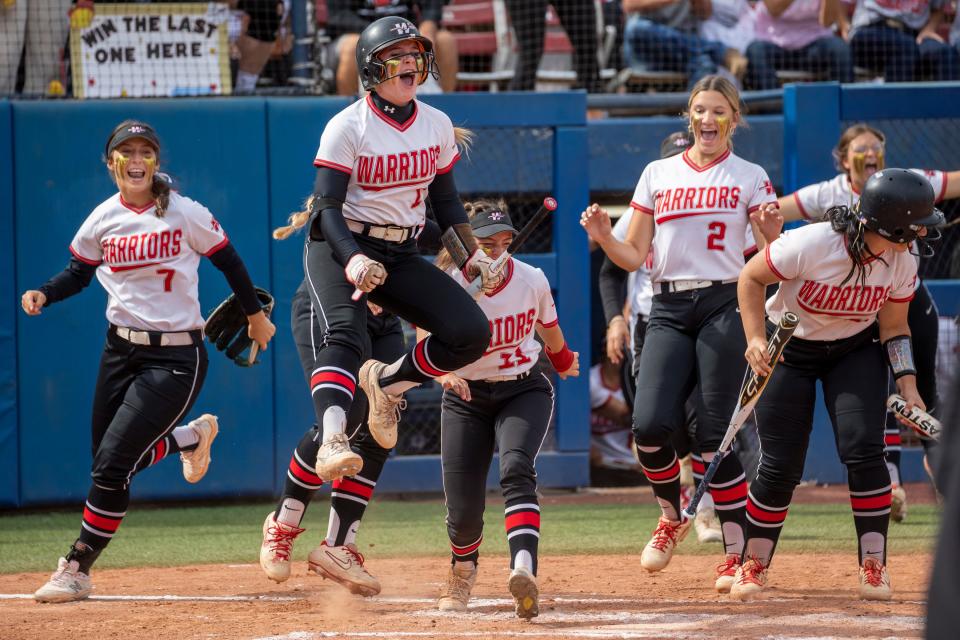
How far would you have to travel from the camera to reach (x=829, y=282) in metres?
5.06

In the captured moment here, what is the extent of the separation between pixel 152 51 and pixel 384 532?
163 inches

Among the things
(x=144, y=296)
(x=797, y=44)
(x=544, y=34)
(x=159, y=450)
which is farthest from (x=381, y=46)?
(x=797, y=44)

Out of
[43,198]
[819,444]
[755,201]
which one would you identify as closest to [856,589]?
[755,201]

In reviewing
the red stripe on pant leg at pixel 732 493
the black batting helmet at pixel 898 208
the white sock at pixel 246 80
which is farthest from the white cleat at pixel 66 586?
the white sock at pixel 246 80

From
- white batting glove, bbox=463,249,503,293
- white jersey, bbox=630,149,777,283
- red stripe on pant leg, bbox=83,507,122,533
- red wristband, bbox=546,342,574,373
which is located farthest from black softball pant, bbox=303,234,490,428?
red stripe on pant leg, bbox=83,507,122,533

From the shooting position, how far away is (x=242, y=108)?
29.2ft

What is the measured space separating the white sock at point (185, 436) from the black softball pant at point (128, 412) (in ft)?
1.23

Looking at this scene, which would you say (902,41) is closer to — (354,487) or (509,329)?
(509,329)

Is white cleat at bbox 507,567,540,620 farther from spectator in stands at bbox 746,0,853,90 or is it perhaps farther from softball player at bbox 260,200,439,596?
spectator in stands at bbox 746,0,853,90

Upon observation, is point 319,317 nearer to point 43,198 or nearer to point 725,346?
point 725,346

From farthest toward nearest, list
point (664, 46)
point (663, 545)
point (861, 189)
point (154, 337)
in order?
point (664, 46) → point (861, 189) → point (154, 337) → point (663, 545)

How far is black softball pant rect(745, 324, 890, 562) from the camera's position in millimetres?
5145

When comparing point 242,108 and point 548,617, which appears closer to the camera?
point 548,617

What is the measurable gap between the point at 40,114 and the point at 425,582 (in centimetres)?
479
